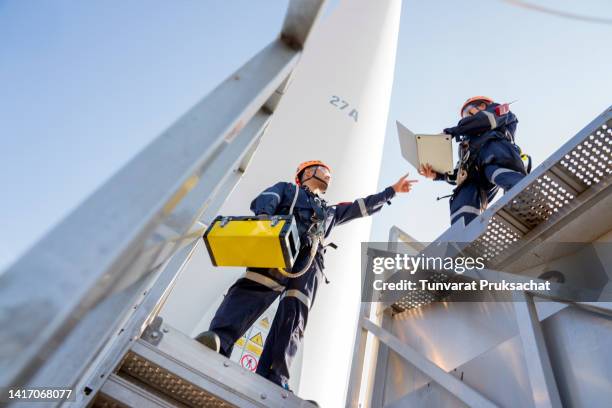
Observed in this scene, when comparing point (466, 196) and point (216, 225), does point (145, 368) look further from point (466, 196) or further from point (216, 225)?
point (466, 196)

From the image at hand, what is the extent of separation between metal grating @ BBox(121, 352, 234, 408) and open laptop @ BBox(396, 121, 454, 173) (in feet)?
10.0

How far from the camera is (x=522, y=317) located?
254 cm

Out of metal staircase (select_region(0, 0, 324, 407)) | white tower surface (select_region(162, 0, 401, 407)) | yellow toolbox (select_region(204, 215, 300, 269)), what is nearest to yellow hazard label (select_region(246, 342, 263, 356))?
white tower surface (select_region(162, 0, 401, 407))

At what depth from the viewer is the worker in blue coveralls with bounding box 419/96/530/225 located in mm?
4020

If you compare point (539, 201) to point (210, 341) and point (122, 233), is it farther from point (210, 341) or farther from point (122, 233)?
point (122, 233)

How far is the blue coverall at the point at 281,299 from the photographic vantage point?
10.1 ft

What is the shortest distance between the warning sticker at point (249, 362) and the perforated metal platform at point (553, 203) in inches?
77.9

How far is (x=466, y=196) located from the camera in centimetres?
430

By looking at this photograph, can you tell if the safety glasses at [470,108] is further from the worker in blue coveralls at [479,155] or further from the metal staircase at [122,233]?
the metal staircase at [122,233]

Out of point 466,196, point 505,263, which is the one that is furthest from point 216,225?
point 466,196

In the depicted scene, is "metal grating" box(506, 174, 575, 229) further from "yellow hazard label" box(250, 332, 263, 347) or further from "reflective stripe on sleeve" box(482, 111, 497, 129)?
"yellow hazard label" box(250, 332, 263, 347)

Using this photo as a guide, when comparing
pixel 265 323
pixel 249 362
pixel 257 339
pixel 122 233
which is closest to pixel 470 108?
pixel 265 323

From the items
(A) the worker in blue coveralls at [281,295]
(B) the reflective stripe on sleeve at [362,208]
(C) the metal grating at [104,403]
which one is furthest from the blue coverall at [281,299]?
(C) the metal grating at [104,403]

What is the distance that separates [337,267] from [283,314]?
A: 240 cm
